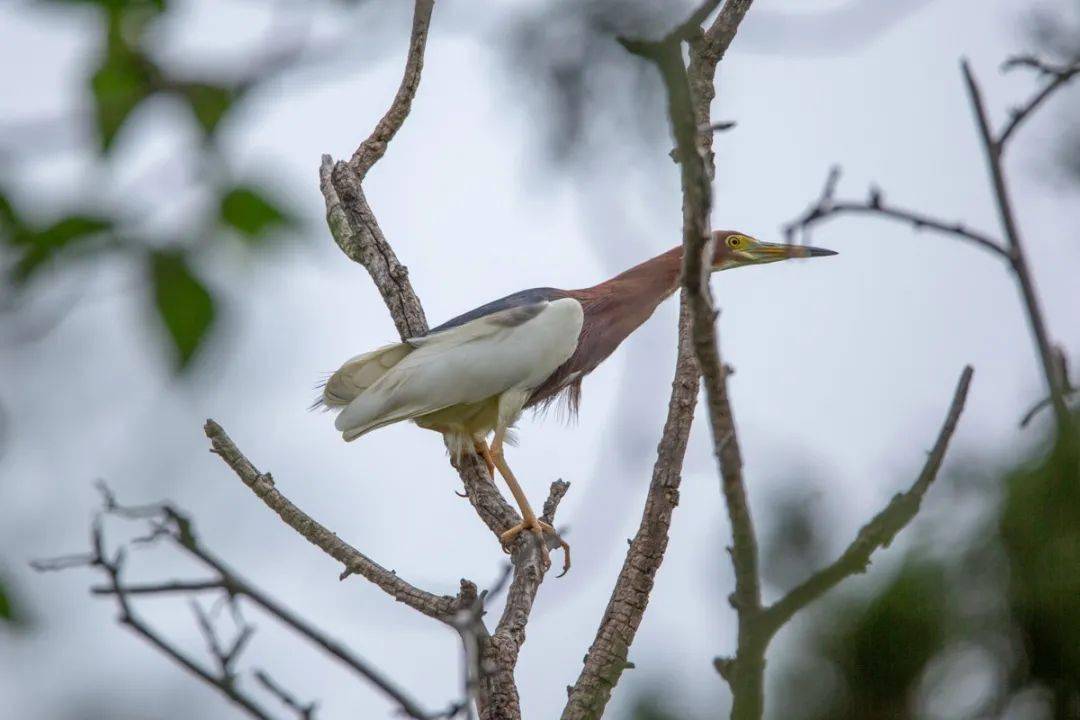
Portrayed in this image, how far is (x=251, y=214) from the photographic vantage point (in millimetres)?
1064

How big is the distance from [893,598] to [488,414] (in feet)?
11.1

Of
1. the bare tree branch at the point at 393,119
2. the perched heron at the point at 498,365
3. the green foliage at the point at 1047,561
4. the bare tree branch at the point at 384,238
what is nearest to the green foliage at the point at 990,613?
the green foliage at the point at 1047,561

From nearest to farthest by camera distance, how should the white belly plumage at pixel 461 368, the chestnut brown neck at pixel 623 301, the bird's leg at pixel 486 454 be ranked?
the white belly plumage at pixel 461 368 < the bird's leg at pixel 486 454 < the chestnut brown neck at pixel 623 301

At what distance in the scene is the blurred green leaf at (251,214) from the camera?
1.06 meters

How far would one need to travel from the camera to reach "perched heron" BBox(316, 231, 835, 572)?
4.12 meters

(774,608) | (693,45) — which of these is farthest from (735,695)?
(693,45)

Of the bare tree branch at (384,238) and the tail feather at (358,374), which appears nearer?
the bare tree branch at (384,238)

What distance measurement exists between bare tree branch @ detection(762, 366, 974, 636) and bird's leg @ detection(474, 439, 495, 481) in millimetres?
2528

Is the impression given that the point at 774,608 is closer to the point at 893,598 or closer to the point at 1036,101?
the point at 893,598

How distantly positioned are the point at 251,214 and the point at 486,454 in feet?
10.7

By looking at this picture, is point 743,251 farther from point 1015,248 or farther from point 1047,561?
point 1047,561

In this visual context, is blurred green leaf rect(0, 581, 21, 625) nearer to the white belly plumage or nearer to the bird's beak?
the white belly plumage

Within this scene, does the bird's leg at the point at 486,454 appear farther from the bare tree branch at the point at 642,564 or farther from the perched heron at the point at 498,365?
the bare tree branch at the point at 642,564

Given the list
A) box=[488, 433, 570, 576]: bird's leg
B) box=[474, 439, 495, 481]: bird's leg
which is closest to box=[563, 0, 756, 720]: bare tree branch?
box=[488, 433, 570, 576]: bird's leg
